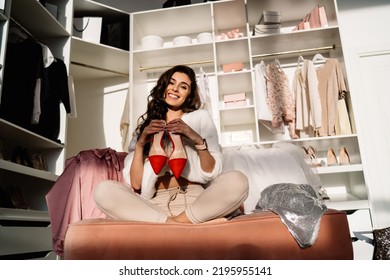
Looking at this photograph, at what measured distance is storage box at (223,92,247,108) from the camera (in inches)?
102

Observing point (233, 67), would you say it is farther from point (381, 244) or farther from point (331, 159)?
point (381, 244)

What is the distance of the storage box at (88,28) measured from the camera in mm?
2605

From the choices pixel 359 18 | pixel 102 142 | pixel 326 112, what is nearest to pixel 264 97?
pixel 326 112

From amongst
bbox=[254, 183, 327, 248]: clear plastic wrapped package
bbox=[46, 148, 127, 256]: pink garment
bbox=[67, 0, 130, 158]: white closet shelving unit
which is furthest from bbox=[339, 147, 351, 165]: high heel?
bbox=[67, 0, 130, 158]: white closet shelving unit

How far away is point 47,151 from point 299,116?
1.85 m

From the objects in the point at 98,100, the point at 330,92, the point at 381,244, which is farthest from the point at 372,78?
the point at 98,100

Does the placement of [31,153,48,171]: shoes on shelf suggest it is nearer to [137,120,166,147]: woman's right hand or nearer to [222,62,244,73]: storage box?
[137,120,166,147]: woman's right hand

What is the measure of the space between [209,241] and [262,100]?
5.83 feet

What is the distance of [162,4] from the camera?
3010mm

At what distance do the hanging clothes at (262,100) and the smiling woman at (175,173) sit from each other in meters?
0.94

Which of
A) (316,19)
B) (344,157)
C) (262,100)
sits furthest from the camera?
(316,19)

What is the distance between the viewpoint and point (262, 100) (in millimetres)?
2391

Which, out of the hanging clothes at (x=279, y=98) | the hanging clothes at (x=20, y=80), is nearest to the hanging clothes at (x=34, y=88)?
the hanging clothes at (x=20, y=80)

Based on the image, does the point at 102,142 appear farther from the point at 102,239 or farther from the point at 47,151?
the point at 102,239
